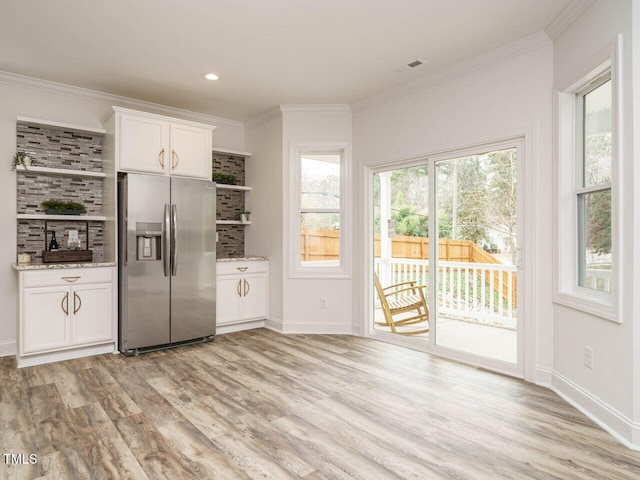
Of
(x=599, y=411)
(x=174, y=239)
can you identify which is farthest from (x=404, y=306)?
(x=174, y=239)

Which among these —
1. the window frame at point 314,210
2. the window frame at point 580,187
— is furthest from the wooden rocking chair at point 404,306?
the window frame at point 580,187

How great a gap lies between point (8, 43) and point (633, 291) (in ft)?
15.4

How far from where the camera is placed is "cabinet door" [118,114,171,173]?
155 inches

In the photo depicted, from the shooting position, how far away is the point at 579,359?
2.71 m

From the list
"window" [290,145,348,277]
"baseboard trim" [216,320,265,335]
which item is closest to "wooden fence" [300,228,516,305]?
"window" [290,145,348,277]

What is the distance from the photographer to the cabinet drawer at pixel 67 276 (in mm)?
3492

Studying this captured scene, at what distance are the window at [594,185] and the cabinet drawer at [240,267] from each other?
333 centimetres

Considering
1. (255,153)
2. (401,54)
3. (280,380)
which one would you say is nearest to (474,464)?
(280,380)

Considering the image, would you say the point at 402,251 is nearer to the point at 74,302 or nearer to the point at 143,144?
the point at 143,144

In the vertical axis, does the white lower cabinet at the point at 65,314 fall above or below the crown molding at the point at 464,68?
below

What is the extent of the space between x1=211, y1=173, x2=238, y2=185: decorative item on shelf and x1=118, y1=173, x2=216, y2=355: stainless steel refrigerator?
54 centimetres

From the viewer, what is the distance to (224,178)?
5.00 meters

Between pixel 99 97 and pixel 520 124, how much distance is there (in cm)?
416

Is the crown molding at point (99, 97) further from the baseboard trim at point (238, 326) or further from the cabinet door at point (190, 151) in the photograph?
the baseboard trim at point (238, 326)
